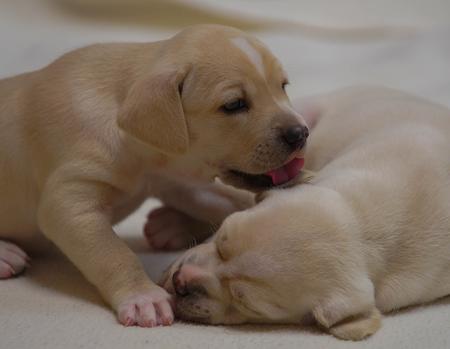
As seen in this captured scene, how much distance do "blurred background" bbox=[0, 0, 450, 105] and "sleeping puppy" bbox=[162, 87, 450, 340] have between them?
2807 mm

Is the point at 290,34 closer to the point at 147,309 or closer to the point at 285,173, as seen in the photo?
the point at 285,173

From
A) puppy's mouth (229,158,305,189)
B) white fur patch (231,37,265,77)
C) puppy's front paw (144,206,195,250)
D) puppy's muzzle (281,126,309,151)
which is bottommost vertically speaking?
puppy's front paw (144,206,195,250)

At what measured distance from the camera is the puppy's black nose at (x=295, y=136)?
2.95m

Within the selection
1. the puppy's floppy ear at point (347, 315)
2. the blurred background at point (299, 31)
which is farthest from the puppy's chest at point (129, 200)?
the blurred background at point (299, 31)

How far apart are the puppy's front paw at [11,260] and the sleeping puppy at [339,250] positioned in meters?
0.79

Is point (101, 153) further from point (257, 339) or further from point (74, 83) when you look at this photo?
point (257, 339)

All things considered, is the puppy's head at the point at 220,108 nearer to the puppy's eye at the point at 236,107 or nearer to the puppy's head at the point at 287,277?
the puppy's eye at the point at 236,107

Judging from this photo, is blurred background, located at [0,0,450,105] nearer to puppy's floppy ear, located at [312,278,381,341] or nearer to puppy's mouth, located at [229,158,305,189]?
puppy's mouth, located at [229,158,305,189]

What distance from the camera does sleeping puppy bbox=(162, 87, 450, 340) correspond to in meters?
2.60

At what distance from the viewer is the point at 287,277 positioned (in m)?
2.57

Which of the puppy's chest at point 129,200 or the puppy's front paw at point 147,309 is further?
the puppy's chest at point 129,200

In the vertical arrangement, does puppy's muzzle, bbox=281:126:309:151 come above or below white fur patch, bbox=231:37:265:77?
below

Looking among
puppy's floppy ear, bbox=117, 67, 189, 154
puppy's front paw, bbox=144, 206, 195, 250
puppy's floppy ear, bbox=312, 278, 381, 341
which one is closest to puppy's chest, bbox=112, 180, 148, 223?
puppy's front paw, bbox=144, 206, 195, 250

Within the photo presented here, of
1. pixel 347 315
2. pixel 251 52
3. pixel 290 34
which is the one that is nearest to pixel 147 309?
pixel 347 315
